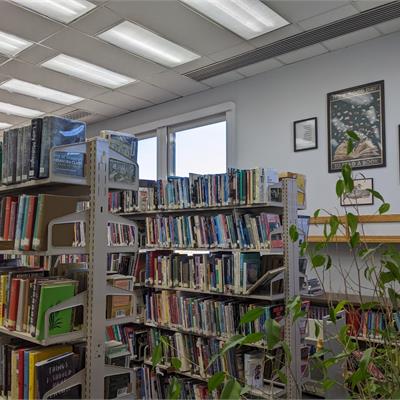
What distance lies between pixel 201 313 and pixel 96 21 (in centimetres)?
252

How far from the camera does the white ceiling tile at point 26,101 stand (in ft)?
17.0

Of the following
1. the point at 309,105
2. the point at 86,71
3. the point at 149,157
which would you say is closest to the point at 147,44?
the point at 86,71

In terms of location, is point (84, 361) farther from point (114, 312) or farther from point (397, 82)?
point (397, 82)

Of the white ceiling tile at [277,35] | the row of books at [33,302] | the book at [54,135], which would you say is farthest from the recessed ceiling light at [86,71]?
the row of books at [33,302]

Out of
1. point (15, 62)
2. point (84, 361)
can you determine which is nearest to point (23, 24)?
point (15, 62)

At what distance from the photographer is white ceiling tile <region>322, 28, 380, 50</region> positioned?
3.63m

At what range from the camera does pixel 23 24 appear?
349cm

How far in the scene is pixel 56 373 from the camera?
1.86 metres

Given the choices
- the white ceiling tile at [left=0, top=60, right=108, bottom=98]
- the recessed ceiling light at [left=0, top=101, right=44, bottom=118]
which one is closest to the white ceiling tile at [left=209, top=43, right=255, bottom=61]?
the white ceiling tile at [left=0, top=60, right=108, bottom=98]

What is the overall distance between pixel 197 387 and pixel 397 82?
304cm

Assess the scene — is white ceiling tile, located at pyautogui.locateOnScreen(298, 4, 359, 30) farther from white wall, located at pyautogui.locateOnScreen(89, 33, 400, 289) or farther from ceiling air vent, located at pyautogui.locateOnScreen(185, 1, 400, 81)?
white wall, located at pyautogui.locateOnScreen(89, 33, 400, 289)

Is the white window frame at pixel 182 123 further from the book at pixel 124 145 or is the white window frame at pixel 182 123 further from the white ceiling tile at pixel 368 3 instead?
the book at pixel 124 145

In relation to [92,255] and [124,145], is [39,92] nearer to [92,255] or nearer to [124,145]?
[124,145]

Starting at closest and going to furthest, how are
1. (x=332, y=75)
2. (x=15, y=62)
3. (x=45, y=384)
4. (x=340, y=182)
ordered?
(x=340, y=182), (x=45, y=384), (x=332, y=75), (x=15, y=62)
